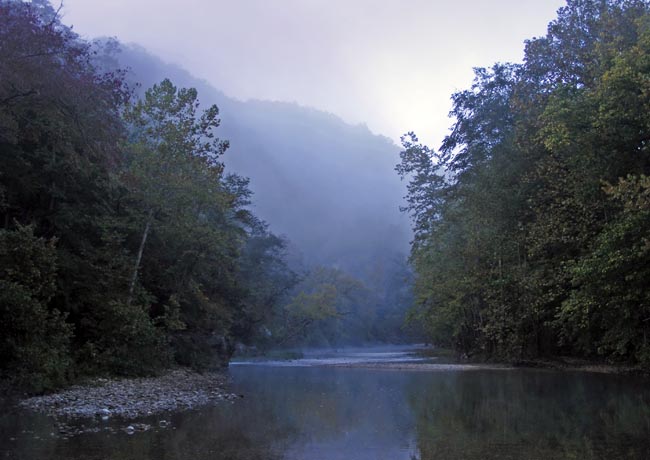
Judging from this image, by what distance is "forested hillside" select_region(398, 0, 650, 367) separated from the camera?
17672mm

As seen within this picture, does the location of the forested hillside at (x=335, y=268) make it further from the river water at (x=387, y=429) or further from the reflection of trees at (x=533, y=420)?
the reflection of trees at (x=533, y=420)

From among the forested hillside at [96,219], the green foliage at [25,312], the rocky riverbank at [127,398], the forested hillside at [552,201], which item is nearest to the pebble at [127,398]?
the rocky riverbank at [127,398]

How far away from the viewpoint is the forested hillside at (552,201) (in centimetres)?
1767

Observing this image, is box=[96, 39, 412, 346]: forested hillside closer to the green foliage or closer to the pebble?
the green foliage

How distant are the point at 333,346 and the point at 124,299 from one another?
2828 inches

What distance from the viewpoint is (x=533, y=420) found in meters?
11.9

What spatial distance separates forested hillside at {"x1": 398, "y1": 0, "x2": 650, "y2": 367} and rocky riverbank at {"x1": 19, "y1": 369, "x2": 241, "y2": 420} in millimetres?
12300

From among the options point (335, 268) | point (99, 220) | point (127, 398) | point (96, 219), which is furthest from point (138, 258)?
point (335, 268)

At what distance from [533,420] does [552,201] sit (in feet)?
48.5

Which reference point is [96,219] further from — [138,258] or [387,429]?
[387,429]

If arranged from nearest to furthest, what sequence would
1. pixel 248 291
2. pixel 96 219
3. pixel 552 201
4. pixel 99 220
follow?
pixel 96 219, pixel 99 220, pixel 552 201, pixel 248 291

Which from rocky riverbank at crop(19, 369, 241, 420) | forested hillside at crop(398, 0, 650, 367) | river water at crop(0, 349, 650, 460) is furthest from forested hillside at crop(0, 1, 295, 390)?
forested hillside at crop(398, 0, 650, 367)

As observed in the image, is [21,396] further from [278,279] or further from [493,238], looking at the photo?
[278,279]

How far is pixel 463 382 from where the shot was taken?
21547 mm
